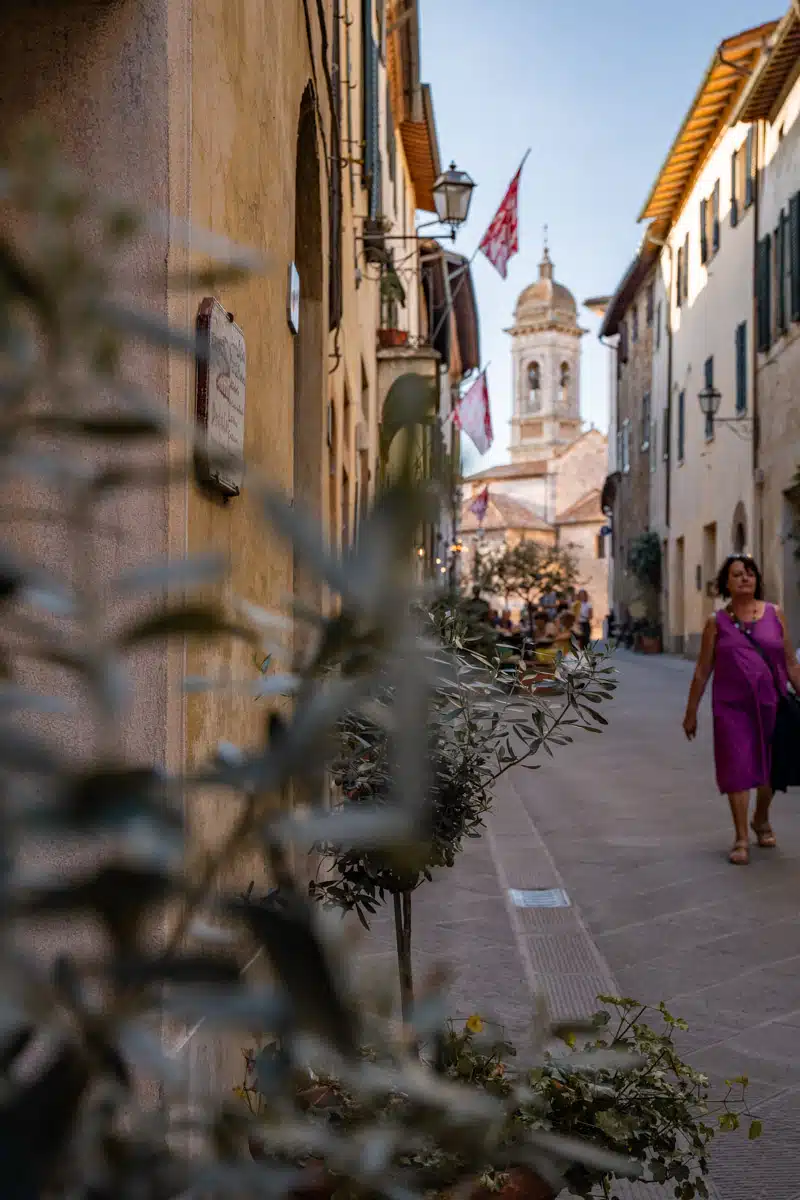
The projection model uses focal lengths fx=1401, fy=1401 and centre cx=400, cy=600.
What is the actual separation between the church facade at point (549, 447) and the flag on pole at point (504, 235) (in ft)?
178

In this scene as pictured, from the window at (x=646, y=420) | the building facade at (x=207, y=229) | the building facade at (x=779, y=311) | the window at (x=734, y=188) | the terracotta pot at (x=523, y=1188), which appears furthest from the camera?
the window at (x=646, y=420)

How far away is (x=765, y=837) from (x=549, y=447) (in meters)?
84.0

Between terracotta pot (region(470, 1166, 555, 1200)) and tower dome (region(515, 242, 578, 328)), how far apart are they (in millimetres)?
90601

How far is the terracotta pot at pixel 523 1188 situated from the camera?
218 cm

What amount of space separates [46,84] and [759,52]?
20.0 metres

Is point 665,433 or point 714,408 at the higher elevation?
point 665,433

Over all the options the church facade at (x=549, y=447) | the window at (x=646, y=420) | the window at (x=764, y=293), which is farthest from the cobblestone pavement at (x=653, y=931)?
the church facade at (x=549, y=447)

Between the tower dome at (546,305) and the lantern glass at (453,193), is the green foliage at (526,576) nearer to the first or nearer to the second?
the lantern glass at (453,193)

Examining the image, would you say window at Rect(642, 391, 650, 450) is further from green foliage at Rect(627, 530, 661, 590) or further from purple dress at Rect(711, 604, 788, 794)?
purple dress at Rect(711, 604, 788, 794)

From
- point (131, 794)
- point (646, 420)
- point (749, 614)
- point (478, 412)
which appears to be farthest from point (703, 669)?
point (646, 420)

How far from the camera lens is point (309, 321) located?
6234 millimetres

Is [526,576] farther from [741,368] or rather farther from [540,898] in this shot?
[540,898]

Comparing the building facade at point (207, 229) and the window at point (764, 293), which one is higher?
the window at point (764, 293)

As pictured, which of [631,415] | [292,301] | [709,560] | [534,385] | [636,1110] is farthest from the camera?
[534,385]
